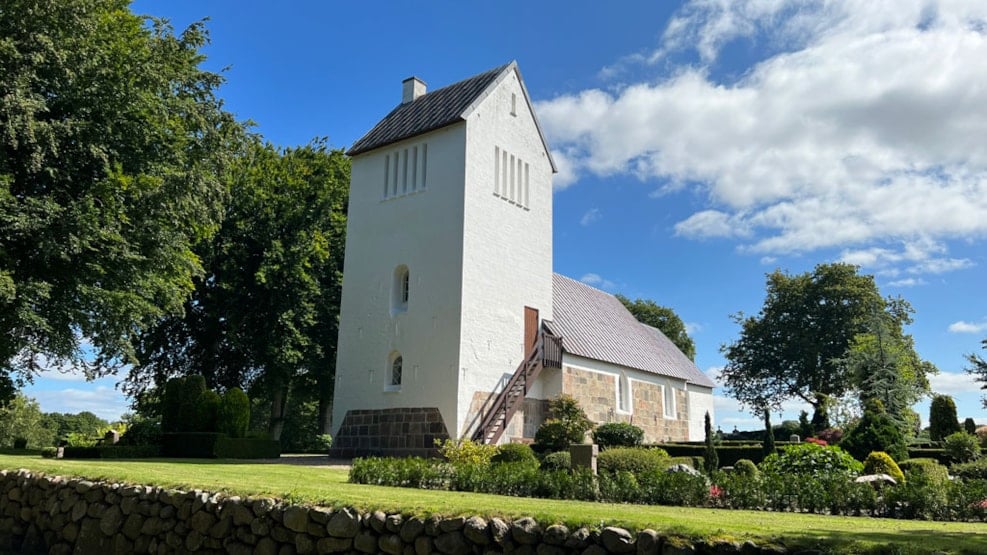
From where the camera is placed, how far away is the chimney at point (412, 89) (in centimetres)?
2594

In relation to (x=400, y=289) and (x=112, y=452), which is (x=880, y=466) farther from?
(x=112, y=452)

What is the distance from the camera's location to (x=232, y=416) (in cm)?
2186

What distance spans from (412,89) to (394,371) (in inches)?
410

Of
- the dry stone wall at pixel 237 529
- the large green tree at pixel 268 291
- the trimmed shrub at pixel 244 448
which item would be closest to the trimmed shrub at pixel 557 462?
the dry stone wall at pixel 237 529

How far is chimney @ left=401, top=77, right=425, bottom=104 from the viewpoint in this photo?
25938mm

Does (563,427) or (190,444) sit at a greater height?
(563,427)

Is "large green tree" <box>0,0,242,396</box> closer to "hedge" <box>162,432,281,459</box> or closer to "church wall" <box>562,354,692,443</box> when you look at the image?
"hedge" <box>162,432,281,459</box>

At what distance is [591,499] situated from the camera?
Result: 10359 millimetres

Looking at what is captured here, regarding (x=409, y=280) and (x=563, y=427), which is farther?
(x=409, y=280)

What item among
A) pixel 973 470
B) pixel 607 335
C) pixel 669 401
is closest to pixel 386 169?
pixel 607 335

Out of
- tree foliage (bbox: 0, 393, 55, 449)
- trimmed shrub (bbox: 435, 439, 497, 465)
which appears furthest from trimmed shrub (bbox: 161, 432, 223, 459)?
tree foliage (bbox: 0, 393, 55, 449)

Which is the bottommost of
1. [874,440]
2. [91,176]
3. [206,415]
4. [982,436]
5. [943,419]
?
[874,440]

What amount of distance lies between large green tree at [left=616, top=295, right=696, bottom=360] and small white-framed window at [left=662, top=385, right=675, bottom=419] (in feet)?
68.6

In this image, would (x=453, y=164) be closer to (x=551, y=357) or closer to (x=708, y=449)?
(x=551, y=357)
